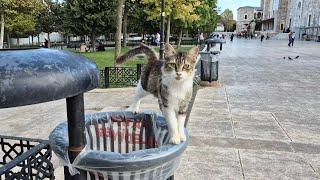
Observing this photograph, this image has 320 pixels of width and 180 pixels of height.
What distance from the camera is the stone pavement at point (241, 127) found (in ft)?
15.7

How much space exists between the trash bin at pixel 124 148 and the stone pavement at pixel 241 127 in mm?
1726

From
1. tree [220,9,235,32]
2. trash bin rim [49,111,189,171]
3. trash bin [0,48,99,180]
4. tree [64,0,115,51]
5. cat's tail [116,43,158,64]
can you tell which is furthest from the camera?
tree [220,9,235,32]

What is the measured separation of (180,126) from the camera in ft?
8.95

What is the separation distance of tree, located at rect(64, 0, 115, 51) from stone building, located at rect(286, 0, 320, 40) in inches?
1898

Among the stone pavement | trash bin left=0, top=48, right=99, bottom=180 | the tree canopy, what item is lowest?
the stone pavement

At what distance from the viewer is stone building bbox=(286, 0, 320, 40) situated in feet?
249

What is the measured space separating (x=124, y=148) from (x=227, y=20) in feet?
571

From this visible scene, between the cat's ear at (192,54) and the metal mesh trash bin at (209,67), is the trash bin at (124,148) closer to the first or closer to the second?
the cat's ear at (192,54)

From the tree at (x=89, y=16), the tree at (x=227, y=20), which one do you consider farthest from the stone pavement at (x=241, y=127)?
the tree at (x=227, y=20)

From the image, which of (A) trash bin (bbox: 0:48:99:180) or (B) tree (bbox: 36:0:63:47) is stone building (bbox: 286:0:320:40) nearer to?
(B) tree (bbox: 36:0:63:47)

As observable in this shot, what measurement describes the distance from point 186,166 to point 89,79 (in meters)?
3.59

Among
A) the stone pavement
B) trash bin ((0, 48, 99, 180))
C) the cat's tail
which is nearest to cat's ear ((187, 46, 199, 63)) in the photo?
the cat's tail

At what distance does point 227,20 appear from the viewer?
17025 cm

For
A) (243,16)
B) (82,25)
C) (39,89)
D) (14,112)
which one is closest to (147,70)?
(39,89)
